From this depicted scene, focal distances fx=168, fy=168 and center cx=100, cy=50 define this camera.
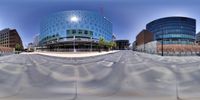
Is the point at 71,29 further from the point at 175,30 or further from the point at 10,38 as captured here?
the point at 175,30

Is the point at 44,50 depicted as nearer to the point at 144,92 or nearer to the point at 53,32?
the point at 53,32

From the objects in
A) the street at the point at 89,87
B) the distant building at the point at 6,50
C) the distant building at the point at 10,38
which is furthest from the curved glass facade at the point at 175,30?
the distant building at the point at 6,50

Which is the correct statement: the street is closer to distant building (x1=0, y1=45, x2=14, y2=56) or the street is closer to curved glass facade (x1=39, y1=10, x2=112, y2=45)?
distant building (x1=0, y1=45, x2=14, y2=56)

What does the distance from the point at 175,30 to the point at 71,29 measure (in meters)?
2.61

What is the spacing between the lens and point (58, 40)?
165 inches

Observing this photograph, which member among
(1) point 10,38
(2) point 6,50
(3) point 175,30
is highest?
(3) point 175,30

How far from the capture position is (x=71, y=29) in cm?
412

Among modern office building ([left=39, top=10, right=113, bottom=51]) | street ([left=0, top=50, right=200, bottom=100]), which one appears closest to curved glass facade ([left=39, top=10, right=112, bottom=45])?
modern office building ([left=39, top=10, right=113, bottom=51])

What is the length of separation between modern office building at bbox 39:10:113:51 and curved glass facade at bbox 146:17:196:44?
126 centimetres

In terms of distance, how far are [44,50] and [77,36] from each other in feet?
3.45

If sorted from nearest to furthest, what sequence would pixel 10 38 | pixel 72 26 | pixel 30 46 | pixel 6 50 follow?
pixel 72 26 → pixel 30 46 → pixel 10 38 → pixel 6 50

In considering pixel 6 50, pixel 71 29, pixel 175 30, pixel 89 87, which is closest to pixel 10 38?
pixel 6 50

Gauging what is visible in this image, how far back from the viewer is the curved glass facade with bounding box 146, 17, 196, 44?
405cm

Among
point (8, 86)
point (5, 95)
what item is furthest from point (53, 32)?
point (8, 86)
